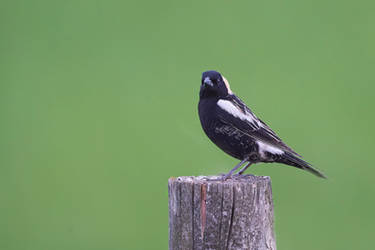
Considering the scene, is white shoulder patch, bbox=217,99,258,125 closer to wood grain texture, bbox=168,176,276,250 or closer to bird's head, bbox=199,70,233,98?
bird's head, bbox=199,70,233,98

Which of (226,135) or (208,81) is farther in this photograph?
(208,81)

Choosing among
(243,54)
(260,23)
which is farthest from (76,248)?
(260,23)

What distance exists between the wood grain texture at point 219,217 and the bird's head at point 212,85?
1.70 m

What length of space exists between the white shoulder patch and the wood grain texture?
1.39 meters

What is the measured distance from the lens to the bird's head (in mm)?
4973

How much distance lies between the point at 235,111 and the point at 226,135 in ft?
0.73

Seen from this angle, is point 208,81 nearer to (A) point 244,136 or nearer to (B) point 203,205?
(A) point 244,136

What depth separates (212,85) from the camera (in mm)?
4996

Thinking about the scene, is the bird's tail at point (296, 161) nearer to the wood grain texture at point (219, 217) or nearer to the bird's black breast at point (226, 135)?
the bird's black breast at point (226, 135)

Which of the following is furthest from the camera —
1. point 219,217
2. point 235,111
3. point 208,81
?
point 208,81

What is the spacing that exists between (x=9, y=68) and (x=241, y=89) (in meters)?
4.16

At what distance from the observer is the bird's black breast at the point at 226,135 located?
186 inches

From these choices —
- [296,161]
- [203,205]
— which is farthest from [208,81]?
[203,205]

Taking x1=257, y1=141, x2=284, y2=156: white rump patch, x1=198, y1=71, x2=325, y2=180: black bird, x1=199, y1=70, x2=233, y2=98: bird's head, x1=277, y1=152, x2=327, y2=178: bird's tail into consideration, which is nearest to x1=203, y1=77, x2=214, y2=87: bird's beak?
x1=199, y1=70, x2=233, y2=98: bird's head
